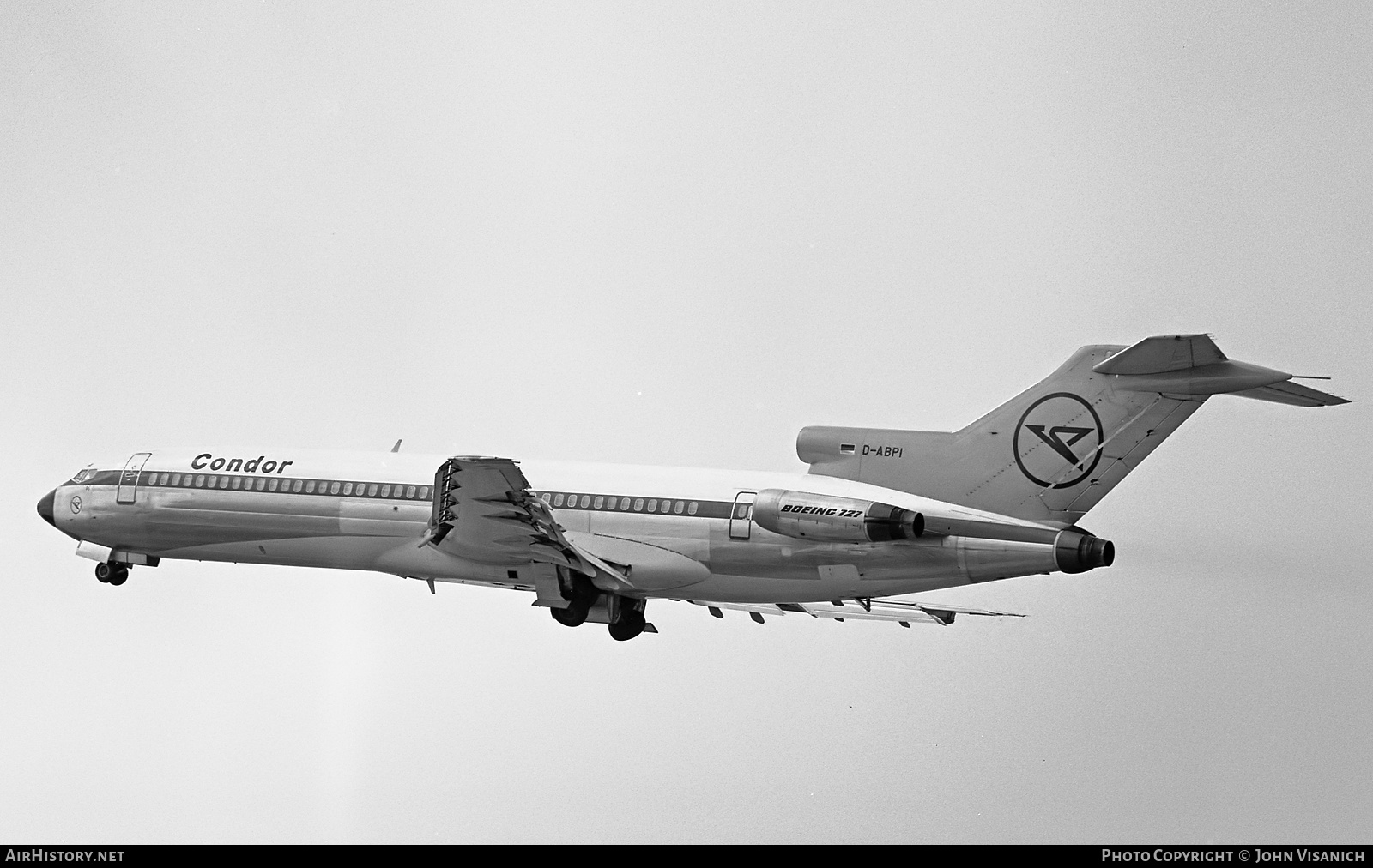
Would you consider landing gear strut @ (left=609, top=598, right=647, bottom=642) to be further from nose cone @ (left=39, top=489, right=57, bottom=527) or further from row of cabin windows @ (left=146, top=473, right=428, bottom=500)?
nose cone @ (left=39, top=489, right=57, bottom=527)

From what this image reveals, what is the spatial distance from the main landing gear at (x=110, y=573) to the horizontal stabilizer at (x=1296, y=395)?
24.0 meters

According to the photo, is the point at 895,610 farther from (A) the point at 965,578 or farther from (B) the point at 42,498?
(B) the point at 42,498

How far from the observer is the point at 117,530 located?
39.0m

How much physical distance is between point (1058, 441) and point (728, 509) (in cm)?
613

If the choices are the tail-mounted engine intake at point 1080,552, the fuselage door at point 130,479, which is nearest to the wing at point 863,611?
the tail-mounted engine intake at point 1080,552

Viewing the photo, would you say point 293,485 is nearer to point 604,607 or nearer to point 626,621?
point 604,607

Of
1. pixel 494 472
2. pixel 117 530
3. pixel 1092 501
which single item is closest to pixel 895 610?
pixel 1092 501

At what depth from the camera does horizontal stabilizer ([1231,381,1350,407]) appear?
28781mm

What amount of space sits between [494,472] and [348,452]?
596cm

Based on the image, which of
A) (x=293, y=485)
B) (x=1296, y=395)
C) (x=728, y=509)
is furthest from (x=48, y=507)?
(x=1296, y=395)

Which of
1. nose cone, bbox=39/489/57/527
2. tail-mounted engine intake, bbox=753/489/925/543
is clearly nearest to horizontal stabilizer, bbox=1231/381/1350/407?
tail-mounted engine intake, bbox=753/489/925/543

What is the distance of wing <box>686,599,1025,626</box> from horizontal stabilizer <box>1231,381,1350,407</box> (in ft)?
26.2

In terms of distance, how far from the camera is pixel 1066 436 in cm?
3069
